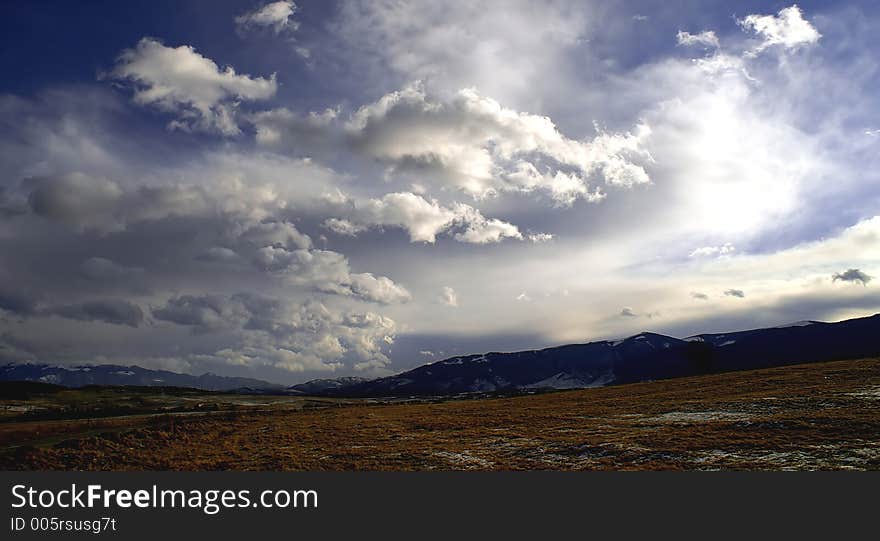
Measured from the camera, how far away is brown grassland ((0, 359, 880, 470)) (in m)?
26.6

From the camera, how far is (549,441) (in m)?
35.7

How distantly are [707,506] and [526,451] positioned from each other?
572 inches

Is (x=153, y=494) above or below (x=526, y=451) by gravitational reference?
above

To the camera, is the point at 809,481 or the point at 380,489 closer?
the point at 809,481

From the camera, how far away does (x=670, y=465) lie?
2495 cm

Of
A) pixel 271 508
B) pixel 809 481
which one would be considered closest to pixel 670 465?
pixel 809 481

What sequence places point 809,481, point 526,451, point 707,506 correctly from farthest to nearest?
point 526,451 → point 809,481 → point 707,506

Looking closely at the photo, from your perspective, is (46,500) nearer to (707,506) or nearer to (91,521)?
(91,521)

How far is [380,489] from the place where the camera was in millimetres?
21516

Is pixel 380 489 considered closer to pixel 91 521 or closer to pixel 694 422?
pixel 91 521

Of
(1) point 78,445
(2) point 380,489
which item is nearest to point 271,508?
(2) point 380,489

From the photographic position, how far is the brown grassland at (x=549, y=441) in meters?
26.6

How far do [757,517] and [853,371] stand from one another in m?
59.9

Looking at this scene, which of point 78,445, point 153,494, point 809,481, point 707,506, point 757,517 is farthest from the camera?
point 78,445
